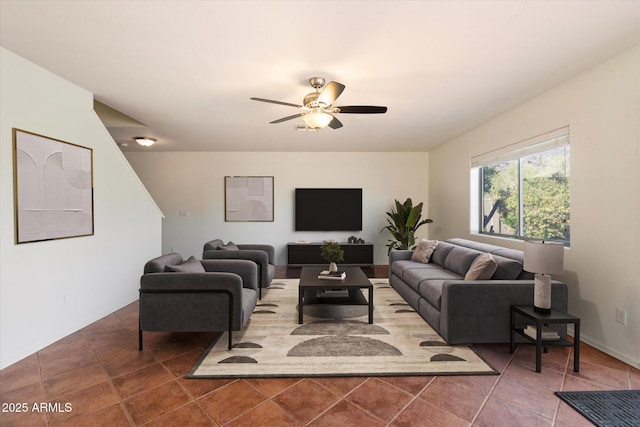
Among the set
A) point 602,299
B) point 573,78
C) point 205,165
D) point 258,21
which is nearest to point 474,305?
point 602,299

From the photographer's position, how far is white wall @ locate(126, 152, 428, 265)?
7105 mm

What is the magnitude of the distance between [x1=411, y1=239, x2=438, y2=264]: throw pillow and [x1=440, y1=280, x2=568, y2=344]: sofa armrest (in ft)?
6.42

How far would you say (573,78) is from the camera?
315cm

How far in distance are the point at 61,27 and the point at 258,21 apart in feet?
4.80

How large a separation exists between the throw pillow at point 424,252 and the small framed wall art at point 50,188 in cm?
437

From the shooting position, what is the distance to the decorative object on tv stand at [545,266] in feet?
8.35

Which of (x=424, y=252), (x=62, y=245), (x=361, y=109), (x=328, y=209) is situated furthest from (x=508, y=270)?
(x=62, y=245)

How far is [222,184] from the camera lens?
23.3ft

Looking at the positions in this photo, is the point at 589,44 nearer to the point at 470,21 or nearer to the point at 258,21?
the point at 470,21

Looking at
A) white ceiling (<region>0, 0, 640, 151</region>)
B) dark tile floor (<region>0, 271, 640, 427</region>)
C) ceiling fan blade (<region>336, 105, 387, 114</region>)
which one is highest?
white ceiling (<region>0, 0, 640, 151</region>)

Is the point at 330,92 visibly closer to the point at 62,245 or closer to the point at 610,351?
the point at 62,245

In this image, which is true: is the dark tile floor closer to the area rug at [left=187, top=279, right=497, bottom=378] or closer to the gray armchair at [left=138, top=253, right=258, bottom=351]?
the area rug at [left=187, top=279, right=497, bottom=378]

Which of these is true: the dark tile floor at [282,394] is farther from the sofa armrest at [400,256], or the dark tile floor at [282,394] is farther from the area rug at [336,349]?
the sofa armrest at [400,256]

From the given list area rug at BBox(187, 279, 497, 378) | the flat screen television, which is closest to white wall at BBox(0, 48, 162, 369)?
area rug at BBox(187, 279, 497, 378)
